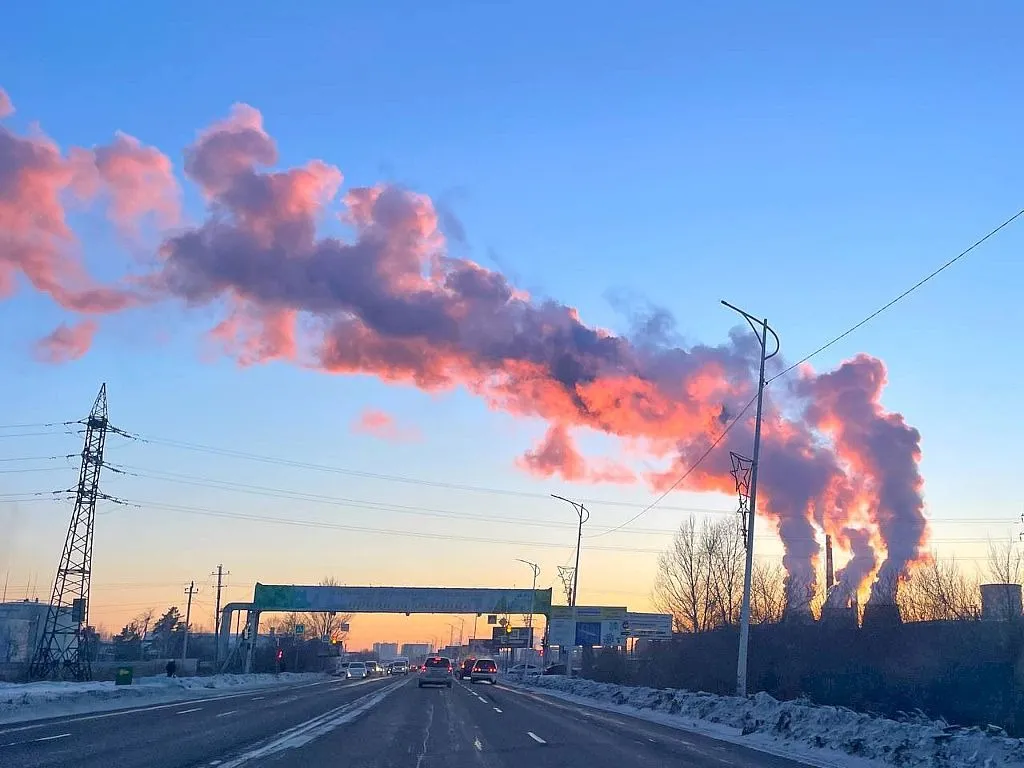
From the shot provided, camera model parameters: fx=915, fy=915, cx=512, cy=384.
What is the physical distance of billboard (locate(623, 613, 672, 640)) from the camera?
90125 mm

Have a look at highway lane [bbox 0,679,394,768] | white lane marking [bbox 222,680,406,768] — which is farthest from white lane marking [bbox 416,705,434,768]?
highway lane [bbox 0,679,394,768]

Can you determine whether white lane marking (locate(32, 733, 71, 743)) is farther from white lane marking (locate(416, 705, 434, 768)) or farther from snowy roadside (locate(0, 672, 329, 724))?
white lane marking (locate(416, 705, 434, 768))

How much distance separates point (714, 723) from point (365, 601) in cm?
6704

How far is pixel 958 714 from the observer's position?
92.9ft

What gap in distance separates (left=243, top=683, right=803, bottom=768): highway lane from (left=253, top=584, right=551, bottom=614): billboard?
61.5 metres

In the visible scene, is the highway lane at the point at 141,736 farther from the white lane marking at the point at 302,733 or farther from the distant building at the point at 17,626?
the distant building at the point at 17,626

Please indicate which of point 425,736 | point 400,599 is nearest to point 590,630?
point 400,599

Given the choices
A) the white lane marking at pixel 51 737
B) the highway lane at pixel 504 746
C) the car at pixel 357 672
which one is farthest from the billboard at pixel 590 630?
the white lane marking at pixel 51 737

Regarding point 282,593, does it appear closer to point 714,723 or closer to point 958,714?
point 714,723

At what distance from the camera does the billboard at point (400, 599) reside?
93.8 metres

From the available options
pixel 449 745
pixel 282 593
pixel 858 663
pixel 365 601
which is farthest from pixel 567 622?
pixel 449 745

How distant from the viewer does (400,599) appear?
93.9 meters

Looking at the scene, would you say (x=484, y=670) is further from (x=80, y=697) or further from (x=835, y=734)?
(x=835, y=734)

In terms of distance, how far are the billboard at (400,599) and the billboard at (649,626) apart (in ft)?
33.6
